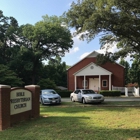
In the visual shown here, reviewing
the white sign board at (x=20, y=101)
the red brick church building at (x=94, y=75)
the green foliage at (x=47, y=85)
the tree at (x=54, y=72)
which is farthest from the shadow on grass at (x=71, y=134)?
the tree at (x=54, y=72)

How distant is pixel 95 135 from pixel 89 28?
33.2 ft

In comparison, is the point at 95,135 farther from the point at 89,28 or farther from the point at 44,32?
the point at 44,32

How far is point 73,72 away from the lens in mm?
40156

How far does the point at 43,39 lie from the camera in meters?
43.4

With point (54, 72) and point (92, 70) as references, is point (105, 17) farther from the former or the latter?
point (54, 72)

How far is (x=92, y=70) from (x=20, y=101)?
2636 cm

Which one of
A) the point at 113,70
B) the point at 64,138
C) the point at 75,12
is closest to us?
the point at 64,138

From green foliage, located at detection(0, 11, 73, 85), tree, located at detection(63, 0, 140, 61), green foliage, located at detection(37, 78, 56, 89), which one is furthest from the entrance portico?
tree, located at detection(63, 0, 140, 61)

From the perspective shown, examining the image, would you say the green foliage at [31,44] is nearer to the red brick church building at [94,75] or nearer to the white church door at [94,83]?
the red brick church building at [94,75]

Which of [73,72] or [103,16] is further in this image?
[73,72]

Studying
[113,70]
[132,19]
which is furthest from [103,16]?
[113,70]

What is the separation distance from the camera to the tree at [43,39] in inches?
1673

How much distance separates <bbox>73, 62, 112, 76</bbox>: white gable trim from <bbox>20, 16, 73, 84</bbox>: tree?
30.4ft

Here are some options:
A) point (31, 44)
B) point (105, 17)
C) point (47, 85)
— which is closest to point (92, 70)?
point (47, 85)
